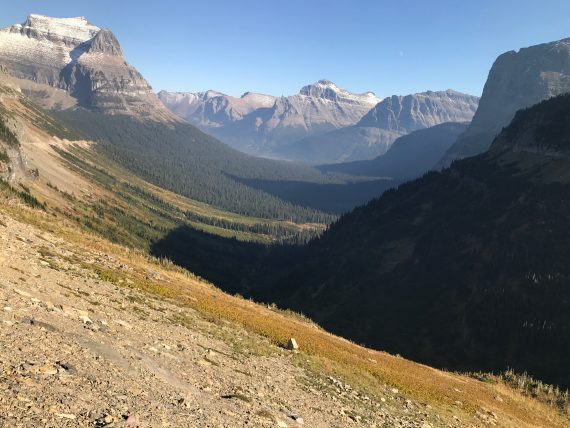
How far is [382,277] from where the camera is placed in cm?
19575

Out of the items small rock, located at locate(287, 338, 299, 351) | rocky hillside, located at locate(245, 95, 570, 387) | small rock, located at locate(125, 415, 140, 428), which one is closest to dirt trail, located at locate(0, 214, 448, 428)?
small rock, located at locate(125, 415, 140, 428)

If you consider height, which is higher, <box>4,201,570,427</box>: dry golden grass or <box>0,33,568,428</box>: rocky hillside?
<box>0,33,568,428</box>: rocky hillside

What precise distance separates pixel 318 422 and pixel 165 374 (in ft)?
27.8

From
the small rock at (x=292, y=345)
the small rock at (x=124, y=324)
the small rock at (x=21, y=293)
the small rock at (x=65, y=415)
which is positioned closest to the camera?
the small rock at (x=65, y=415)

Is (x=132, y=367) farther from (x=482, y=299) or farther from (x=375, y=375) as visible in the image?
(x=482, y=299)

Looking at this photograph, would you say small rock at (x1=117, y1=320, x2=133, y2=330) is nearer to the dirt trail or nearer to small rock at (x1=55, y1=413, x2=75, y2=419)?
the dirt trail

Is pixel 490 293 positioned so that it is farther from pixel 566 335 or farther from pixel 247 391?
pixel 247 391

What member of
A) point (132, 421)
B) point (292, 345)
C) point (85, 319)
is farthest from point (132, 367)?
point (292, 345)

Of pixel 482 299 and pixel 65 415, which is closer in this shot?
pixel 65 415

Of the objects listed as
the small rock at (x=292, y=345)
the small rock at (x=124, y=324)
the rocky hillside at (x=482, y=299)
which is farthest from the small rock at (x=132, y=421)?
the rocky hillside at (x=482, y=299)

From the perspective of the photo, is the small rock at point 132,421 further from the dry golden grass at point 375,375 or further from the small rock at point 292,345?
the small rock at point 292,345

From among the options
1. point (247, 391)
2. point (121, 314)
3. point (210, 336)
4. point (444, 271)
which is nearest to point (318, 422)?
point (247, 391)

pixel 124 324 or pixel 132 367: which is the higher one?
pixel 132 367

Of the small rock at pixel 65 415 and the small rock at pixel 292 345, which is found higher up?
the small rock at pixel 65 415
